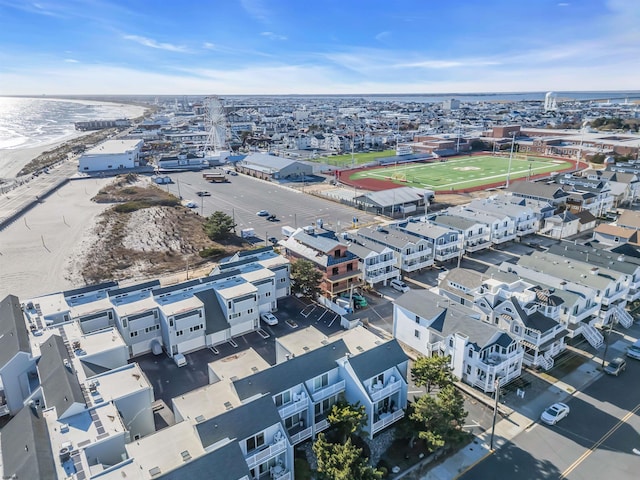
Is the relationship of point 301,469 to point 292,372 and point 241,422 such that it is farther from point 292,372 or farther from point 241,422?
point 292,372

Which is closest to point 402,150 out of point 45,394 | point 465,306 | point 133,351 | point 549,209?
point 549,209

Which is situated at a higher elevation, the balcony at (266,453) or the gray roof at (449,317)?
the gray roof at (449,317)

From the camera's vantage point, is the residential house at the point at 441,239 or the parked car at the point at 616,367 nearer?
the parked car at the point at 616,367

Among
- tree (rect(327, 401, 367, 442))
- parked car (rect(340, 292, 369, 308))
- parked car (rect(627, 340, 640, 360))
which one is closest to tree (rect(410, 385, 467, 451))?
tree (rect(327, 401, 367, 442))

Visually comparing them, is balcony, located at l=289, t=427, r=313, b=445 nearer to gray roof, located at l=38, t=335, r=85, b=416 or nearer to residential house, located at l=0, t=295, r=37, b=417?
gray roof, located at l=38, t=335, r=85, b=416

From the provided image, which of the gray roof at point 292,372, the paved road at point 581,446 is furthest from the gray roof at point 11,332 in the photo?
the paved road at point 581,446

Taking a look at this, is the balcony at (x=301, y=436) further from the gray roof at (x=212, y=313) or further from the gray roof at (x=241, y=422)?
the gray roof at (x=212, y=313)

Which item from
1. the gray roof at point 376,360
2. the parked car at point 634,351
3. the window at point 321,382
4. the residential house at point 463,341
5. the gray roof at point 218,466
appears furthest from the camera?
the parked car at point 634,351

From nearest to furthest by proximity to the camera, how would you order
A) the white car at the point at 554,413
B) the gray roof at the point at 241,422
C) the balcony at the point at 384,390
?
1. the gray roof at the point at 241,422
2. the balcony at the point at 384,390
3. the white car at the point at 554,413

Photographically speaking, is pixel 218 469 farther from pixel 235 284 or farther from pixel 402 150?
pixel 402 150

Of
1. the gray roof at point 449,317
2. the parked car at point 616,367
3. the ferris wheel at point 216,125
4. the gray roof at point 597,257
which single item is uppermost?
the ferris wheel at point 216,125
